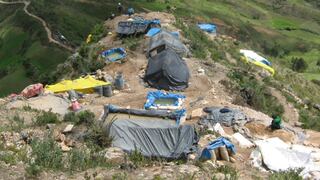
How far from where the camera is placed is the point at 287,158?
464 inches

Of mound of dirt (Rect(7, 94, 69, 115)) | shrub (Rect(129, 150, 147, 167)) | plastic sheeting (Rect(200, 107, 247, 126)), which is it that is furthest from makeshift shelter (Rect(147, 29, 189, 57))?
shrub (Rect(129, 150, 147, 167))

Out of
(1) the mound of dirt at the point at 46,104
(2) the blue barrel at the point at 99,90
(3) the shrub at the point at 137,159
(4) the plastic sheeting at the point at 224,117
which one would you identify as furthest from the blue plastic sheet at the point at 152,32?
(3) the shrub at the point at 137,159

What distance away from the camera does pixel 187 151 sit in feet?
37.7

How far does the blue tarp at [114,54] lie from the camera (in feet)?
77.0

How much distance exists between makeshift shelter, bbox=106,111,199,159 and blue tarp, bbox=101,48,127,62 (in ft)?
34.8

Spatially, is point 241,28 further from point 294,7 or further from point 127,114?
point 127,114

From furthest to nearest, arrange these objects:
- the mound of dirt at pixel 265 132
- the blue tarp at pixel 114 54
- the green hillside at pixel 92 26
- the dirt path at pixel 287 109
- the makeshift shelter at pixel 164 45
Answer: the green hillside at pixel 92 26 → the blue tarp at pixel 114 54 → the makeshift shelter at pixel 164 45 → the dirt path at pixel 287 109 → the mound of dirt at pixel 265 132

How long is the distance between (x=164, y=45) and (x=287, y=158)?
478 inches

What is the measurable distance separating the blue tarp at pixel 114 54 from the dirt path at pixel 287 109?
7495 millimetres

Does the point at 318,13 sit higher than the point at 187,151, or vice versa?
the point at 187,151

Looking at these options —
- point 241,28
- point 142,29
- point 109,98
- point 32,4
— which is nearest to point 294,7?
point 241,28

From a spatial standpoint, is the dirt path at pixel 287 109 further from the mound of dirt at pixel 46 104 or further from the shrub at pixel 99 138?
the shrub at pixel 99 138

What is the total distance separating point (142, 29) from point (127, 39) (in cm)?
115

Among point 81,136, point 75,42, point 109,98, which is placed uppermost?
point 81,136
